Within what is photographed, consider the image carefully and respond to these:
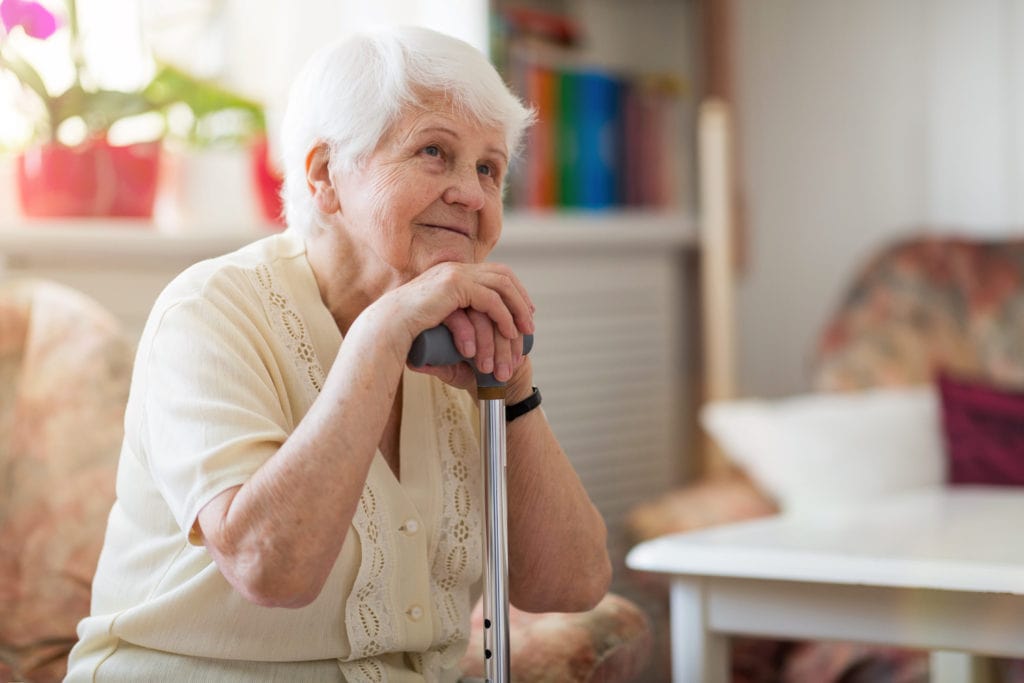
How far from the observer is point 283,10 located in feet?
8.00

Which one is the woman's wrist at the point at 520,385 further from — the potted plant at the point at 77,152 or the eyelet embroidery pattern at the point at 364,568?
the potted plant at the point at 77,152

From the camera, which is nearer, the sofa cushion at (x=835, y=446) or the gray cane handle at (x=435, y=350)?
the gray cane handle at (x=435, y=350)

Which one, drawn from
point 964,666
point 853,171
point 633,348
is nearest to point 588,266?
point 633,348

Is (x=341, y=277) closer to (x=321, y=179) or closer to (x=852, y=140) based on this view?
(x=321, y=179)

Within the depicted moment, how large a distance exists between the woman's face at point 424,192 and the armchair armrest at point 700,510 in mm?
1121

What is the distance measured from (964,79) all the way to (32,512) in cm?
236

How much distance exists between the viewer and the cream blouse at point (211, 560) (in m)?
1.08

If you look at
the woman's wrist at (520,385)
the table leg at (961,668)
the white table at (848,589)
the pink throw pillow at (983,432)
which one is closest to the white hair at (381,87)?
the woman's wrist at (520,385)

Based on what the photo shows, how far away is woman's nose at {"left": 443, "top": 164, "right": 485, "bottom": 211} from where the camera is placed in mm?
1136

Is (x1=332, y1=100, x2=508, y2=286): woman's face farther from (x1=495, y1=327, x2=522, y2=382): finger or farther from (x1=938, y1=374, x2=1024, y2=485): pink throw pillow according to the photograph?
(x1=938, y1=374, x2=1024, y2=485): pink throw pillow

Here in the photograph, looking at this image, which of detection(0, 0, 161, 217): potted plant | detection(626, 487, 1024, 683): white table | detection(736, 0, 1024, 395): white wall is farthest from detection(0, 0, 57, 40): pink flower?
detection(736, 0, 1024, 395): white wall

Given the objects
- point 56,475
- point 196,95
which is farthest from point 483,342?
point 196,95

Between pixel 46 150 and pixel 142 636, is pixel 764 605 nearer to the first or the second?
pixel 142 636

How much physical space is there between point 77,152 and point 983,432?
1628 millimetres
